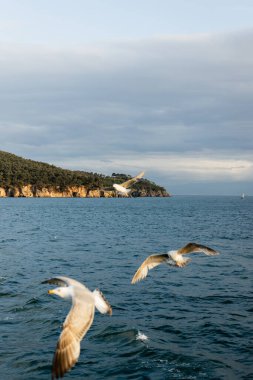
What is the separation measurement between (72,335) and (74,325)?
0.73 feet

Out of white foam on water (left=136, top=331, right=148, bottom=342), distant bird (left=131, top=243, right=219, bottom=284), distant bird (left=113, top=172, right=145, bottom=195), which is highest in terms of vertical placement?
distant bird (left=113, top=172, right=145, bottom=195)

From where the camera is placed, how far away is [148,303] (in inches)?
900

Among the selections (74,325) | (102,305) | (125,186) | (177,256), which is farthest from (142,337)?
(74,325)

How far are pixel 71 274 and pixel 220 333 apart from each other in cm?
1457

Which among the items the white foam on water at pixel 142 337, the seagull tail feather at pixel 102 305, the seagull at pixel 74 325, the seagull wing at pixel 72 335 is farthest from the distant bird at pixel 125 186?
the seagull wing at pixel 72 335

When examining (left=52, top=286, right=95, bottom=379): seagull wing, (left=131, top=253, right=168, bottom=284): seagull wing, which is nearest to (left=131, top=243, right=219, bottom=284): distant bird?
(left=131, top=253, right=168, bottom=284): seagull wing

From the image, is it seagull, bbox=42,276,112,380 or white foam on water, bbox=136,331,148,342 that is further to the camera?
white foam on water, bbox=136,331,148,342

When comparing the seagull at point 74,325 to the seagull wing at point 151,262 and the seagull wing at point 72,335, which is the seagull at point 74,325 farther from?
the seagull wing at point 151,262

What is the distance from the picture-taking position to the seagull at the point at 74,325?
26.7ft

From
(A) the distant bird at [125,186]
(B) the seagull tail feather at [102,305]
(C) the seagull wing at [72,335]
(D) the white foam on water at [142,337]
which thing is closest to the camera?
(C) the seagull wing at [72,335]

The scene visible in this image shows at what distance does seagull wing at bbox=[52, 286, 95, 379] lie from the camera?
26.6 feet

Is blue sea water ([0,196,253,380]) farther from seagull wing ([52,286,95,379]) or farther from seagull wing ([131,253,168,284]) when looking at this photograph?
seagull wing ([52,286,95,379])

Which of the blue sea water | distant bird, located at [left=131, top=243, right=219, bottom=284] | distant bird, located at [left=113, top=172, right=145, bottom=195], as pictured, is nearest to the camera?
distant bird, located at [left=131, top=243, right=219, bottom=284]

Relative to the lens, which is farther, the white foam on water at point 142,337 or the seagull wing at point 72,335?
the white foam on water at point 142,337
